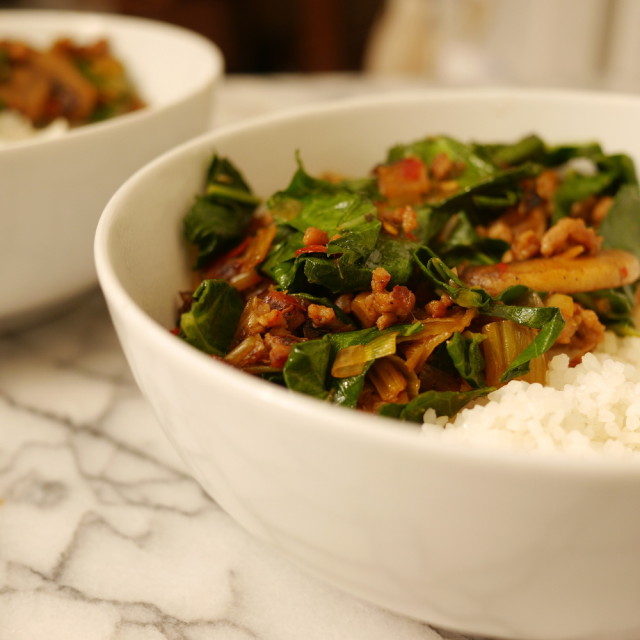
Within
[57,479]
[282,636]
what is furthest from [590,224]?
[57,479]

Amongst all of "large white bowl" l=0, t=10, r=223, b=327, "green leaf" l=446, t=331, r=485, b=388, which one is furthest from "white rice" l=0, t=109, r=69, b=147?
"green leaf" l=446, t=331, r=485, b=388

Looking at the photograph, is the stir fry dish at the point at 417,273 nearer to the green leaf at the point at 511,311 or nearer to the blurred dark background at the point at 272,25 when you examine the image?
the green leaf at the point at 511,311

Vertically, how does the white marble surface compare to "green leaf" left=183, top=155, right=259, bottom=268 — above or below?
below

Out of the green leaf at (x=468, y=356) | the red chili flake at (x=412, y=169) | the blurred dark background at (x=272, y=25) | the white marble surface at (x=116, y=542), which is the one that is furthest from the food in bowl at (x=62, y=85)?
the blurred dark background at (x=272, y=25)

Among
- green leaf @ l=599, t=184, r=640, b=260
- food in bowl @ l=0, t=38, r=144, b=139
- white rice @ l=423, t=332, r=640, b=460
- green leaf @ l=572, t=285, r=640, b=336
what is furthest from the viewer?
food in bowl @ l=0, t=38, r=144, b=139

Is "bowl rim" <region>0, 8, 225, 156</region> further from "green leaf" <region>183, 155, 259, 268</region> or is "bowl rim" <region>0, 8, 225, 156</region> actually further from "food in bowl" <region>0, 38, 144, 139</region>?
"green leaf" <region>183, 155, 259, 268</region>

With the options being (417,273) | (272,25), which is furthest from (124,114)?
(272,25)

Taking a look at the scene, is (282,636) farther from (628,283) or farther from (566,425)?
(628,283)
